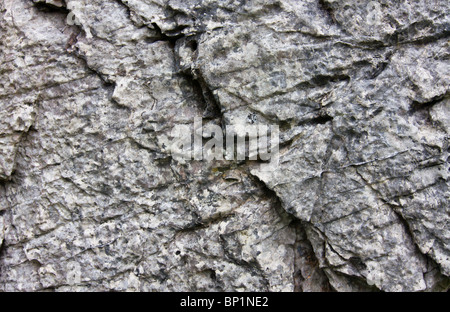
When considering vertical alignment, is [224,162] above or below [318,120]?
below

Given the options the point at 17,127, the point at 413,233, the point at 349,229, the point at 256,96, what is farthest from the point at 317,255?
the point at 17,127

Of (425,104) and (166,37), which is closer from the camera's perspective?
(425,104)

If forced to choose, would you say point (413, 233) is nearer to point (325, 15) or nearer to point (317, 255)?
point (317, 255)

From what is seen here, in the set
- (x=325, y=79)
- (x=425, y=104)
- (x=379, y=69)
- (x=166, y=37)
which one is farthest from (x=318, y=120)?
(x=166, y=37)

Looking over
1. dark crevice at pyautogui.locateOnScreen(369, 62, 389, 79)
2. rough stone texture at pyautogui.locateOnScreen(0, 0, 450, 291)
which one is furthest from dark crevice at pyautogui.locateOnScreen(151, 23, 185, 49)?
dark crevice at pyautogui.locateOnScreen(369, 62, 389, 79)

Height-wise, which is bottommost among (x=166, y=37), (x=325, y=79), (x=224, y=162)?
(x=224, y=162)

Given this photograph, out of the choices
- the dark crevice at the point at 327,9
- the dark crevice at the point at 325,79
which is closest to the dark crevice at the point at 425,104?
the dark crevice at the point at 325,79

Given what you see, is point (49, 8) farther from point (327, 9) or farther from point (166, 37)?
point (327, 9)

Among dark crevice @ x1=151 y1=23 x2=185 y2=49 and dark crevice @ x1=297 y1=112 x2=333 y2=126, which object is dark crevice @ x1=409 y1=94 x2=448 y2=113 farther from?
dark crevice @ x1=151 y1=23 x2=185 y2=49

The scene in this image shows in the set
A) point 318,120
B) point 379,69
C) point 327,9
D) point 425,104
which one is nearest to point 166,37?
point 327,9

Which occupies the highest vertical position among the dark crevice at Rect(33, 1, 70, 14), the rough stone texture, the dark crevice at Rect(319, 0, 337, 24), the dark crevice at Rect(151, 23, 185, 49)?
the dark crevice at Rect(33, 1, 70, 14)
